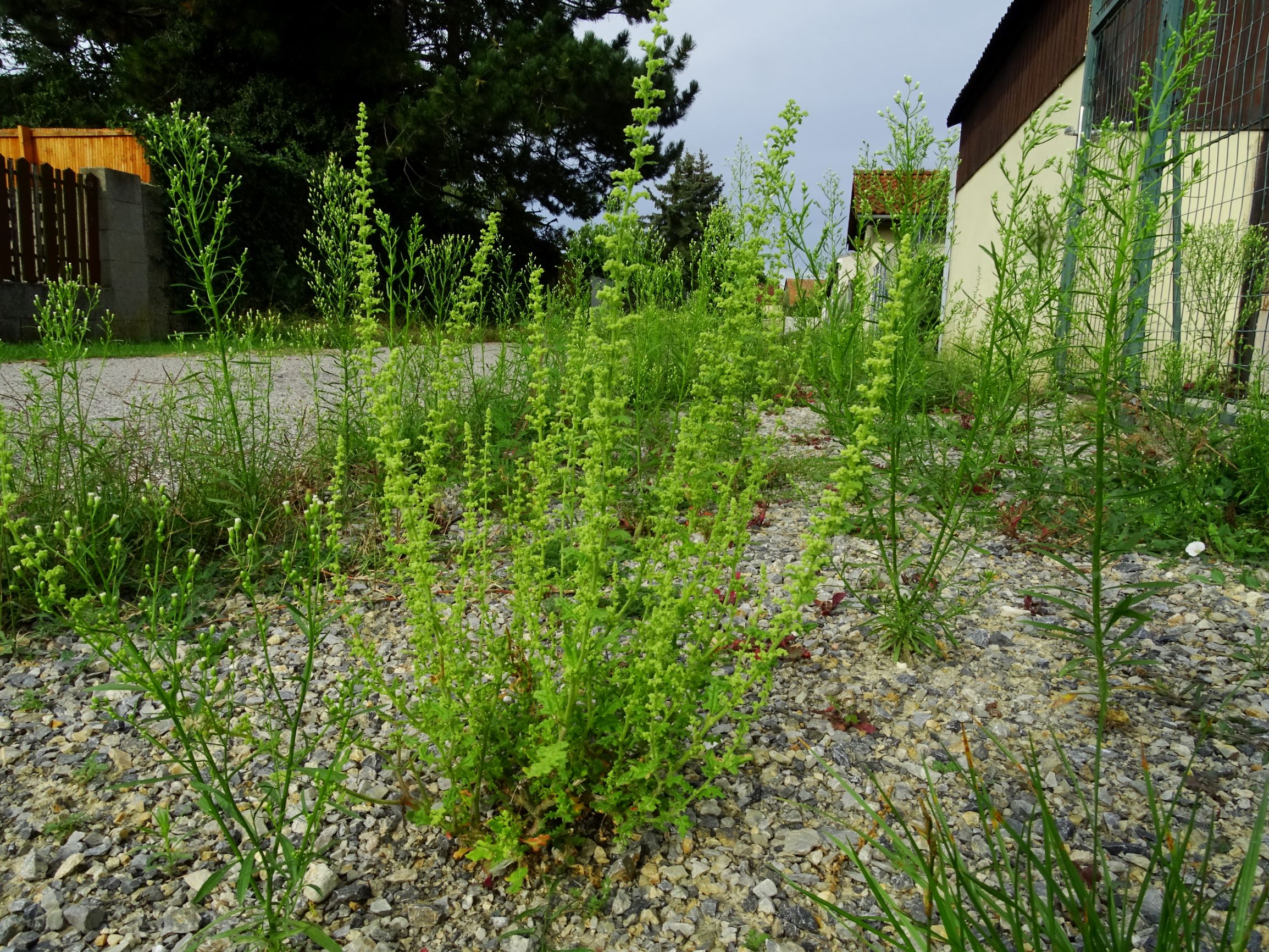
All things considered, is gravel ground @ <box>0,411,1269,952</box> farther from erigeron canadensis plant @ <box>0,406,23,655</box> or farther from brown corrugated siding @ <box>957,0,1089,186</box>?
brown corrugated siding @ <box>957,0,1089,186</box>

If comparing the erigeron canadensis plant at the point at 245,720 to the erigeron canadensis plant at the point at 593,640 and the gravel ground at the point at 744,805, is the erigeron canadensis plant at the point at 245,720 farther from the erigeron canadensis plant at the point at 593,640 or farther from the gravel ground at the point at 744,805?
the erigeron canadensis plant at the point at 593,640

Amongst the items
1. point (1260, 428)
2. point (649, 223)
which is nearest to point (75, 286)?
point (649, 223)

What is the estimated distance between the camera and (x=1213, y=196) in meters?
5.85

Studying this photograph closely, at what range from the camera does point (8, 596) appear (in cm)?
243

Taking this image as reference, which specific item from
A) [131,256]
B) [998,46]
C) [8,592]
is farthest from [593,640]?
[998,46]

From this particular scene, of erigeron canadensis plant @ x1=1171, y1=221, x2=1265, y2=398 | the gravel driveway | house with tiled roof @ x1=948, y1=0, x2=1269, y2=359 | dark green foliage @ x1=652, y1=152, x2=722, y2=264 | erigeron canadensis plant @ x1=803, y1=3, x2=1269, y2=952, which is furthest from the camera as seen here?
dark green foliage @ x1=652, y1=152, x2=722, y2=264

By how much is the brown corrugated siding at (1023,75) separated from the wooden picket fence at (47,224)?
12.1 m

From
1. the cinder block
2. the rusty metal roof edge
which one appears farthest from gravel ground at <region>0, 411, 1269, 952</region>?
the rusty metal roof edge

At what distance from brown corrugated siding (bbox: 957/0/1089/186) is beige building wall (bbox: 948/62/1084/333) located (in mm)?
208

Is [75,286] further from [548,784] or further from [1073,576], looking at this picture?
[1073,576]

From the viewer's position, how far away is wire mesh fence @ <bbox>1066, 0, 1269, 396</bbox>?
12.6 ft

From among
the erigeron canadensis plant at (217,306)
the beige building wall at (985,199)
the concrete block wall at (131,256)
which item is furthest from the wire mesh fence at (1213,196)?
the concrete block wall at (131,256)

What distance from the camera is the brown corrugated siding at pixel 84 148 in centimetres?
1438

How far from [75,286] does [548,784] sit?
257cm
